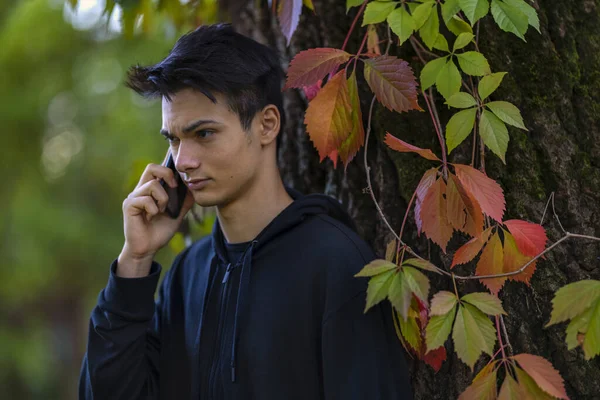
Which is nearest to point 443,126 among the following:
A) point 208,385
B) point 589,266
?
point 589,266

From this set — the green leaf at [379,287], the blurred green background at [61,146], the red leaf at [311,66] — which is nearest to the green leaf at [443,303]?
the green leaf at [379,287]

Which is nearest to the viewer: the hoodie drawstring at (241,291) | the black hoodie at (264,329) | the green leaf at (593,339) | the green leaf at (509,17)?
the green leaf at (593,339)

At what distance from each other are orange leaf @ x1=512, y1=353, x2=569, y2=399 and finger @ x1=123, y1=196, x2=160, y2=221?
1273mm

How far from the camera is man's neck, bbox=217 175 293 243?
227cm

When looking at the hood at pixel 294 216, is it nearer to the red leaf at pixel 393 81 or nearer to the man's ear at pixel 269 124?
the man's ear at pixel 269 124

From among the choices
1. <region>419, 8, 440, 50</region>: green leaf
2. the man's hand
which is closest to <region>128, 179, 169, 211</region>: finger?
the man's hand

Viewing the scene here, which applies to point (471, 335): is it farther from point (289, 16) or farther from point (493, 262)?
point (289, 16)

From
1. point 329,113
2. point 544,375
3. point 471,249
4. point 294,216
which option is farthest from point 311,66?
point 544,375

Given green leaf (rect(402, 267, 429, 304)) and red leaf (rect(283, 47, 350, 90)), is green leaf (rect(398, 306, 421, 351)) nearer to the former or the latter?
green leaf (rect(402, 267, 429, 304))

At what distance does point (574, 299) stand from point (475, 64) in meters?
0.67

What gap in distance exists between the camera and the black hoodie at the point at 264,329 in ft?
6.46

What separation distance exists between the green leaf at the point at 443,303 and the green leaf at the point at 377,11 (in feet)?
2.48

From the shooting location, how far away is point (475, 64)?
1822 millimetres

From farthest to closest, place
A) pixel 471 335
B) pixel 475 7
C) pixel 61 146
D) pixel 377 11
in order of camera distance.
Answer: pixel 61 146 < pixel 377 11 < pixel 475 7 < pixel 471 335
